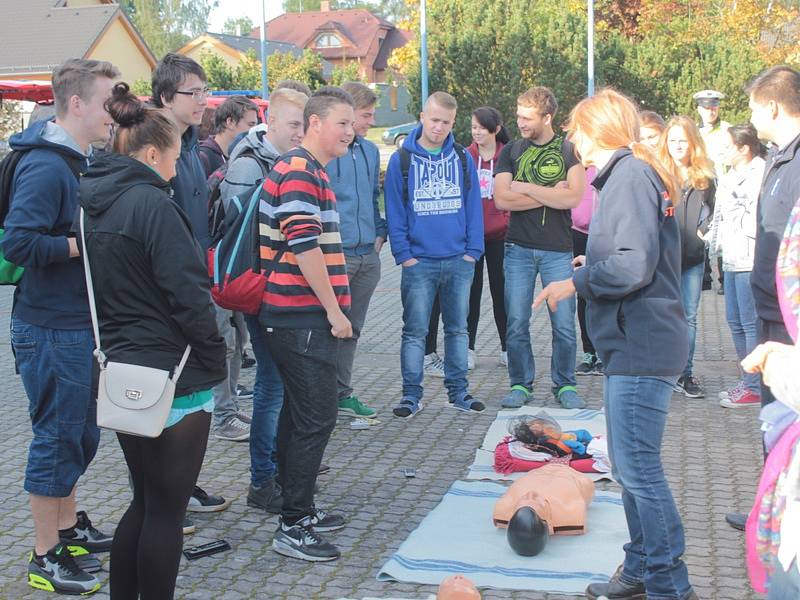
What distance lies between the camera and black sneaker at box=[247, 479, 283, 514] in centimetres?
504

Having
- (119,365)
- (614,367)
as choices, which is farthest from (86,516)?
(614,367)

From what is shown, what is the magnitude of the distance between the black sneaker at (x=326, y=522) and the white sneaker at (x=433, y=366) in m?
3.18

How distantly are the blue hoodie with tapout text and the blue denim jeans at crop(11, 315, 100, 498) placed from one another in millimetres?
2958

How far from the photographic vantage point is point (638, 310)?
371cm

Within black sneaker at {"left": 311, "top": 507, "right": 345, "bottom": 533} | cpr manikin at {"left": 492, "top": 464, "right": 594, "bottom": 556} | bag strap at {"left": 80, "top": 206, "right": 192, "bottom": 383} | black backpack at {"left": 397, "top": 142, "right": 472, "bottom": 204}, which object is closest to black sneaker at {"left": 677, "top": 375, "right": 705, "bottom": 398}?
black backpack at {"left": 397, "top": 142, "right": 472, "bottom": 204}

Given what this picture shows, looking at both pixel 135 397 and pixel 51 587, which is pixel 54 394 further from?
pixel 135 397

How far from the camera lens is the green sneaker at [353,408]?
22.0ft

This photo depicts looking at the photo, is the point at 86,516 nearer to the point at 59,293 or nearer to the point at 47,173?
the point at 59,293

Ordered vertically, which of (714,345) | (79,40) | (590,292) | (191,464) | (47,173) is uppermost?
(79,40)

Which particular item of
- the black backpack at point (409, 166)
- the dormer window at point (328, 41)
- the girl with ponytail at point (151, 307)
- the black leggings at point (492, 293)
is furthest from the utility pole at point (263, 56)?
the dormer window at point (328, 41)

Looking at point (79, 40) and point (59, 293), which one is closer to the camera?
point (59, 293)

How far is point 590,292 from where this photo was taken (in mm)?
3738

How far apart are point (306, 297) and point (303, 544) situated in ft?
3.78

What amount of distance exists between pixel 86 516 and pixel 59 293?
1.20 metres
